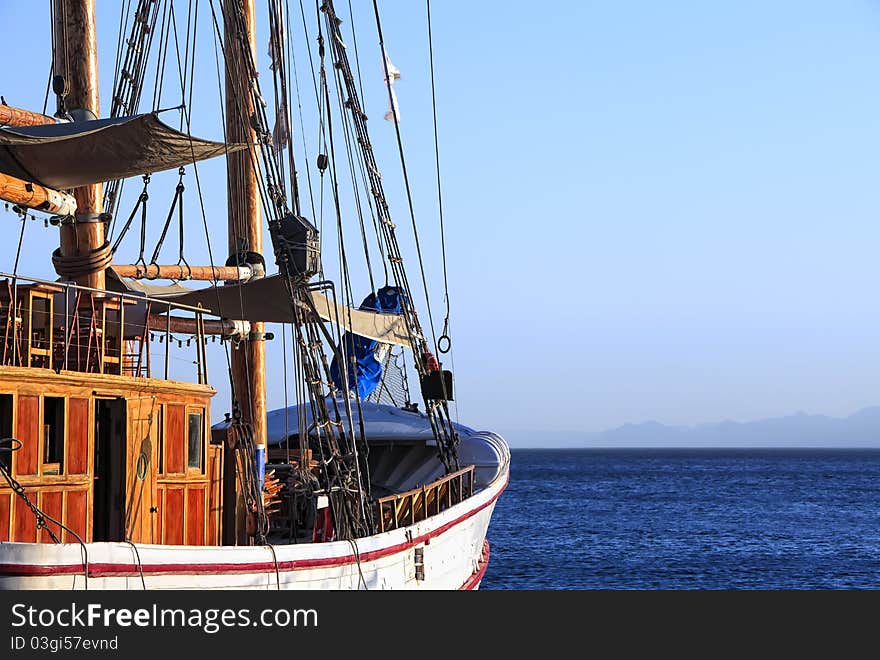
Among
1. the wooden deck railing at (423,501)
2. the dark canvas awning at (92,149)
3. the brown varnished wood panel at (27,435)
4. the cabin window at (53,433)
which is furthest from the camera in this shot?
the wooden deck railing at (423,501)

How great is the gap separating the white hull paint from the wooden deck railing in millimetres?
396

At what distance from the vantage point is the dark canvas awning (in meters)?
17.0

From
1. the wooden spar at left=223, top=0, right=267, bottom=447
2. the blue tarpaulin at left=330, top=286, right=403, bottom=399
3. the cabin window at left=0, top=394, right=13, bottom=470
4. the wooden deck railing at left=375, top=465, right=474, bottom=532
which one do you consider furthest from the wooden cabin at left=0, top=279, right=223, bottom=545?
the blue tarpaulin at left=330, top=286, right=403, bottom=399

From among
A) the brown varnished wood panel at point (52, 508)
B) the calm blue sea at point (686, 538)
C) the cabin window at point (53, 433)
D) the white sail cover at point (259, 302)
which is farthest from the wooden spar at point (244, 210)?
the calm blue sea at point (686, 538)

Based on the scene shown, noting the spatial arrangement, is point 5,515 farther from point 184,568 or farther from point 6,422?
point 184,568

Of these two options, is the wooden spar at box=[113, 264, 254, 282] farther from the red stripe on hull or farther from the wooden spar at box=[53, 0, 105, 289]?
the red stripe on hull

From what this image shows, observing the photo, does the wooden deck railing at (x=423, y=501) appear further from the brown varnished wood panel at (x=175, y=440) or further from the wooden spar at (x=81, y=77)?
the wooden spar at (x=81, y=77)

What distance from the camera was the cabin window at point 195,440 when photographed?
54.9 feet

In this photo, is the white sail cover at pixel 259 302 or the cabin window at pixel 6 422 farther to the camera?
the white sail cover at pixel 259 302

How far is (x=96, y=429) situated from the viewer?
1548 centimetres

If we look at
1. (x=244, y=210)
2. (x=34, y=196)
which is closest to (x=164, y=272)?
(x=244, y=210)

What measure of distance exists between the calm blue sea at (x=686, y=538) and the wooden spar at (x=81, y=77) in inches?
1086
